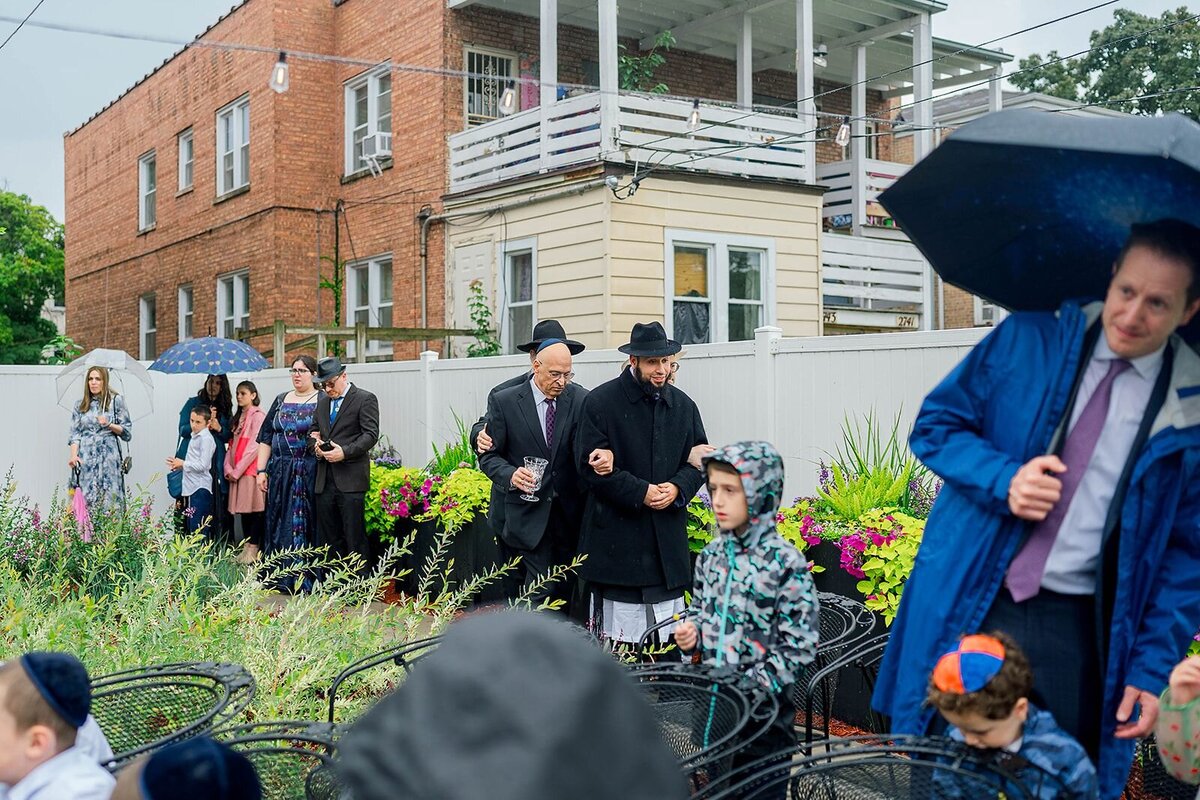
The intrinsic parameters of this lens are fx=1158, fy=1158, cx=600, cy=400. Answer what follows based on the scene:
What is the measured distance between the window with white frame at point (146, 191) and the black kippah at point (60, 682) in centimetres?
2420

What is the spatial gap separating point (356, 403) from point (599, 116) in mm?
6107

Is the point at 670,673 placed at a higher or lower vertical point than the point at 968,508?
lower

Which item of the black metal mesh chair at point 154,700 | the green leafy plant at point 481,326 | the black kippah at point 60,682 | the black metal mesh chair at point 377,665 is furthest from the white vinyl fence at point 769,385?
the black kippah at point 60,682

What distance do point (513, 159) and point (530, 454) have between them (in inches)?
363

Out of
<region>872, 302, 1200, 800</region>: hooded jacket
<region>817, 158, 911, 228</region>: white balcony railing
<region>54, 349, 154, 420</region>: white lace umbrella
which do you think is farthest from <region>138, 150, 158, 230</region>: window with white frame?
<region>872, 302, 1200, 800</region>: hooded jacket

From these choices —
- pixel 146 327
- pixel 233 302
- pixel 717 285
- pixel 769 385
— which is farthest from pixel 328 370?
pixel 146 327

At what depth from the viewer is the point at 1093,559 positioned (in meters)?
2.66

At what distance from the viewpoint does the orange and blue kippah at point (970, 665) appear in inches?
98.7

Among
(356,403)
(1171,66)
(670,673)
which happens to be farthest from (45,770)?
(1171,66)

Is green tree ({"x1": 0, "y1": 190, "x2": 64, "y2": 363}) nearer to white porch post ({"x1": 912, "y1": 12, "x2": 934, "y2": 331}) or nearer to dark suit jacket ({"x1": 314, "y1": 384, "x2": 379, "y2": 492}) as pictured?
white porch post ({"x1": 912, "y1": 12, "x2": 934, "y2": 331})

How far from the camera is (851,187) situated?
682 inches

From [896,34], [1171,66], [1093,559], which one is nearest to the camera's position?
[1093,559]

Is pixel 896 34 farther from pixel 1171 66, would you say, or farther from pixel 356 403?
pixel 1171 66

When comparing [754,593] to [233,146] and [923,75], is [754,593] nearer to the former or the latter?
[923,75]
